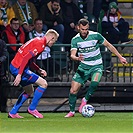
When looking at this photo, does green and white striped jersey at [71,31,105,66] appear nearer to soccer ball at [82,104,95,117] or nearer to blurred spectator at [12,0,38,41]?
soccer ball at [82,104,95,117]

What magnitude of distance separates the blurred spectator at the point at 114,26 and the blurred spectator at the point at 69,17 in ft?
2.57

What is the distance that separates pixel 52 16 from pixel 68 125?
6.39m

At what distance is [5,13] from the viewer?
1822cm

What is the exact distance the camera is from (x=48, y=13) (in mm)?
18766

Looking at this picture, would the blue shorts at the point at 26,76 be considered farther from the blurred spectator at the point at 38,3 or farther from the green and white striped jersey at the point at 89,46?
the blurred spectator at the point at 38,3

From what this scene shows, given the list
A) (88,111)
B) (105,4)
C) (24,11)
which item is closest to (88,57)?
(88,111)

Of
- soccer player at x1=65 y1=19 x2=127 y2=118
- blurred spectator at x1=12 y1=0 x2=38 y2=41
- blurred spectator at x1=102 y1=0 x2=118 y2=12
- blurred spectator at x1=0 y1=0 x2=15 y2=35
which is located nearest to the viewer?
soccer player at x1=65 y1=19 x2=127 y2=118

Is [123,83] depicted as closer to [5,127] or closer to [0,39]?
[0,39]

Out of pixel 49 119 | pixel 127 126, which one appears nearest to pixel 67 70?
A: pixel 49 119

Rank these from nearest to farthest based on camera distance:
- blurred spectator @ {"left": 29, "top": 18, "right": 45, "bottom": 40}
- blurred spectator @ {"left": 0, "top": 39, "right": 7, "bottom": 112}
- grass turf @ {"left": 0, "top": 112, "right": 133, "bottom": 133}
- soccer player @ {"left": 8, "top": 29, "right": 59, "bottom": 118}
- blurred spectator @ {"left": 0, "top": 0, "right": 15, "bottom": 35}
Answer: grass turf @ {"left": 0, "top": 112, "right": 133, "bottom": 133} → soccer player @ {"left": 8, "top": 29, "right": 59, "bottom": 118} → blurred spectator @ {"left": 0, "top": 39, "right": 7, "bottom": 112} → blurred spectator @ {"left": 29, "top": 18, "right": 45, "bottom": 40} → blurred spectator @ {"left": 0, "top": 0, "right": 15, "bottom": 35}

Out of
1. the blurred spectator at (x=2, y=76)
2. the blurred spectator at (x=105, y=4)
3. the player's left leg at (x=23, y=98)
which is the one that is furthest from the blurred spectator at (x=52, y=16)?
the player's left leg at (x=23, y=98)

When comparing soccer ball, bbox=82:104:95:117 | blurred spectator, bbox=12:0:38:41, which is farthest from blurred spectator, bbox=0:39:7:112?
soccer ball, bbox=82:104:95:117

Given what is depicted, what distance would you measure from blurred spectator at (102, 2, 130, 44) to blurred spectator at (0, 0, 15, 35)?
2.67 m

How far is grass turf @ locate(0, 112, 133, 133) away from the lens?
11.7 m
